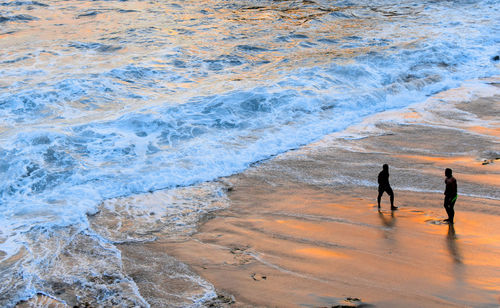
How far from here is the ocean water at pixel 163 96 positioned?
6585mm

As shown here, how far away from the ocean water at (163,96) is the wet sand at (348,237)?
449 mm

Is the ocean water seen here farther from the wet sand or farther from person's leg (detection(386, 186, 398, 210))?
person's leg (detection(386, 186, 398, 210))

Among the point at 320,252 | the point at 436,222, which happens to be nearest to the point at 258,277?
the point at 320,252

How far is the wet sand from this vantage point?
4.96 meters

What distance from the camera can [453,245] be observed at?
5699 mm

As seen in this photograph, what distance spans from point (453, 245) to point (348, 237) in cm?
126

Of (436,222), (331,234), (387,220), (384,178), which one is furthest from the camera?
(384,178)

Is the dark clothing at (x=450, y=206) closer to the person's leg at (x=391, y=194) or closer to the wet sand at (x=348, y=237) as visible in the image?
the wet sand at (x=348, y=237)

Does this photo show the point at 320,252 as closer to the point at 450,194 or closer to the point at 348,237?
the point at 348,237

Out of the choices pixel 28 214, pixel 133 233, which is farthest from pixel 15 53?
pixel 133 233

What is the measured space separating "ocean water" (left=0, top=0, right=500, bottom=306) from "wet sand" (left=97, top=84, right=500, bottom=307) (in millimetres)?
449

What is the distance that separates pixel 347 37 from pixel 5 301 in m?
16.5

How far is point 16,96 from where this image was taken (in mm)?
11641

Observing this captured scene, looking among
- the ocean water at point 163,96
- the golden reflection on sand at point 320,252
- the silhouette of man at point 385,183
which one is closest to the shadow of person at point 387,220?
the silhouette of man at point 385,183
